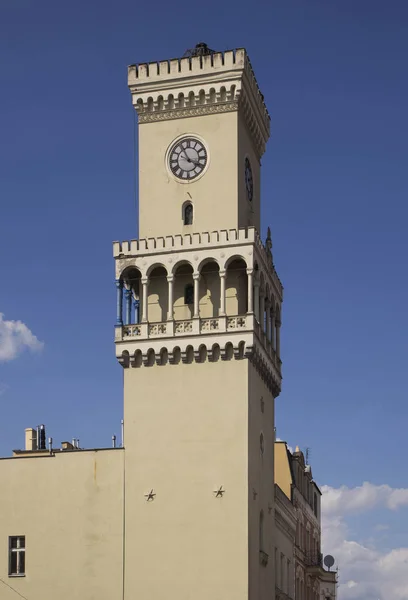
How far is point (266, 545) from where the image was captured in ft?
199

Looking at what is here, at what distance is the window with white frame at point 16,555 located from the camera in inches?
2325

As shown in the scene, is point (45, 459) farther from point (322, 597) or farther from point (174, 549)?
point (322, 597)

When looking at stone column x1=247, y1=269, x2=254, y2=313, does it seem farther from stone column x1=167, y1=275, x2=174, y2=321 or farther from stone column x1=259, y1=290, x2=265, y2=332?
stone column x1=167, y1=275, x2=174, y2=321

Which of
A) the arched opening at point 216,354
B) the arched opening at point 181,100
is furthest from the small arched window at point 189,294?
the arched opening at point 181,100

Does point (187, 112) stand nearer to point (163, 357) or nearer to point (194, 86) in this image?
point (194, 86)

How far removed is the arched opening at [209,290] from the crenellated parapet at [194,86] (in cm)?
807

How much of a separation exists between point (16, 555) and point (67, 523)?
3.12 meters

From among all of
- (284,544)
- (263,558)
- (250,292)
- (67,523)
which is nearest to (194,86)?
(250,292)

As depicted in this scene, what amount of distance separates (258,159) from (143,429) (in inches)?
689

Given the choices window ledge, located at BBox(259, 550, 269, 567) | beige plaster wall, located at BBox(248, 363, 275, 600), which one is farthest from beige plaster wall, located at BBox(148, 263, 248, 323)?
window ledge, located at BBox(259, 550, 269, 567)

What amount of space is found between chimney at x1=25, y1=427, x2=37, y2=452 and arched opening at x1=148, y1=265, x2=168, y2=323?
16528 mm

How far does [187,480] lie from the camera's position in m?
56.6

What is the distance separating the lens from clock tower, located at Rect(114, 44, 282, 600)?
55.9m

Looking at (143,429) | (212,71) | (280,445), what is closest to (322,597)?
(280,445)
